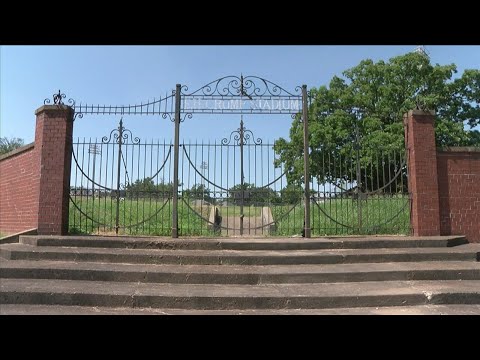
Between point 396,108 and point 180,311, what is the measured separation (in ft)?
77.7

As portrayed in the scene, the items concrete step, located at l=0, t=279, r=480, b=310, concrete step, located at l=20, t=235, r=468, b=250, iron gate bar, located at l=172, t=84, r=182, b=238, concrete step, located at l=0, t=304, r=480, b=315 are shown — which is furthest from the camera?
iron gate bar, located at l=172, t=84, r=182, b=238

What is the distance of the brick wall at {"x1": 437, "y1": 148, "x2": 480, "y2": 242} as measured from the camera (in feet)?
26.5

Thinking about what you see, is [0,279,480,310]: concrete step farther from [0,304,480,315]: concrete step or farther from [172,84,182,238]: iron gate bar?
[172,84,182,238]: iron gate bar

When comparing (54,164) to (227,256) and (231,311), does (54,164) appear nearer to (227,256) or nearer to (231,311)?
(227,256)

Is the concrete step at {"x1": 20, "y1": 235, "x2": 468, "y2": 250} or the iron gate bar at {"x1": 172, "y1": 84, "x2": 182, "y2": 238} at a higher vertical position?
the iron gate bar at {"x1": 172, "y1": 84, "x2": 182, "y2": 238}

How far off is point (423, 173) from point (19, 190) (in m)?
8.60

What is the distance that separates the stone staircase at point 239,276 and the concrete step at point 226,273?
0.01m

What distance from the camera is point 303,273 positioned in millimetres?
5887

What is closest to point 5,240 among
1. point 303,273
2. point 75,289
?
point 75,289

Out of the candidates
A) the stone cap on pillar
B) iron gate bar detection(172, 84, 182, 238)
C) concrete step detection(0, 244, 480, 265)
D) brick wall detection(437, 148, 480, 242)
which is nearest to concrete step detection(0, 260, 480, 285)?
concrete step detection(0, 244, 480, 265)

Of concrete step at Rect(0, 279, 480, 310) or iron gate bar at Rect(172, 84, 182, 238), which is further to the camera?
iron gate bar at Rect(172, 84, 182, 238)

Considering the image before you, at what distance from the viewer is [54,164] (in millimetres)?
7719

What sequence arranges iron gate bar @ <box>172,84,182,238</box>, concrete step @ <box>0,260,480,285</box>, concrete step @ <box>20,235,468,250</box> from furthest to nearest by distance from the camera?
iron gate bar @ <box>172,84,182,238</box> < concrete step @ <box>20,235,468,250</box> < concrete step @ <box>0,260,480,285</box>

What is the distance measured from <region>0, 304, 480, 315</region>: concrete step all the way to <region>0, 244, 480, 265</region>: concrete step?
1425 mm
